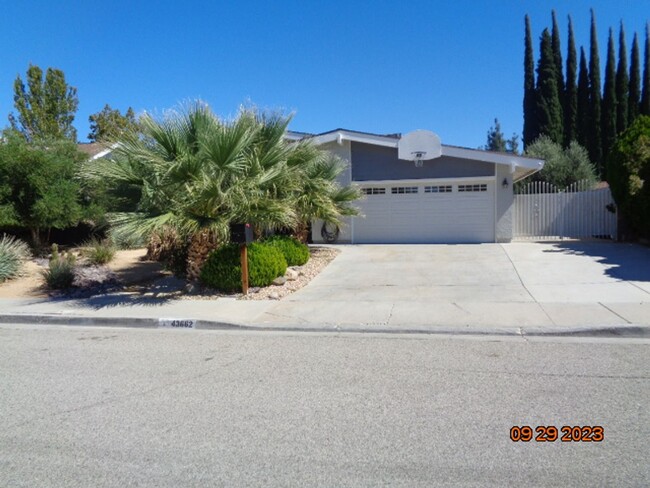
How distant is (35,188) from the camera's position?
15.4m

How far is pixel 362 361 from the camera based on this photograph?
6.07 meters

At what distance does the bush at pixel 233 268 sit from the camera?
10602mm

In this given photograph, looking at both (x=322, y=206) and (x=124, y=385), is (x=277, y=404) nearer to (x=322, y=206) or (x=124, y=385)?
(x=124, y=385)

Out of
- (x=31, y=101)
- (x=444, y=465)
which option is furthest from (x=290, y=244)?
(x=31, y=101)

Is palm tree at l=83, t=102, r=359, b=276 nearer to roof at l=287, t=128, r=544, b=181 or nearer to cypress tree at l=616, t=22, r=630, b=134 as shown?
roof at l=287, t=128, r=544, b=181

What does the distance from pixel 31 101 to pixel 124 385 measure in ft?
87.4

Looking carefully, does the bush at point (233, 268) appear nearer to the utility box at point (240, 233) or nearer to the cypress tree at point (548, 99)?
the utility box at point (240, 233)

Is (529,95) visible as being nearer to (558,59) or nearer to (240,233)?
(558,59)

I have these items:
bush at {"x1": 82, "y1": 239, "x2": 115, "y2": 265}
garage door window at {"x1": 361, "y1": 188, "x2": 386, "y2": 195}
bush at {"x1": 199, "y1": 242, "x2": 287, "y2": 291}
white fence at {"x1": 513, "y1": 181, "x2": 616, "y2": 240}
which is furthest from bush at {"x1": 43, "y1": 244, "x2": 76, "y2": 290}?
white fence at {"x1": 513, "y1": 181, "x2": 616, "y2": 240}

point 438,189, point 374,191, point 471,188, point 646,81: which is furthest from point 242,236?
point 646,81

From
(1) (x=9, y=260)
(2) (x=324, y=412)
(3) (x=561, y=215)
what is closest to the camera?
(2) (x=324, y=412)

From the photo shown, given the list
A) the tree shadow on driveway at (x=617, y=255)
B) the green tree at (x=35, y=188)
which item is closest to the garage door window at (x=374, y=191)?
the tree shadow on driveway at (x=617, y=255)

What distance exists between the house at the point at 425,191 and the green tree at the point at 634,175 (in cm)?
222

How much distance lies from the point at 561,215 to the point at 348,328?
13.7 meters
